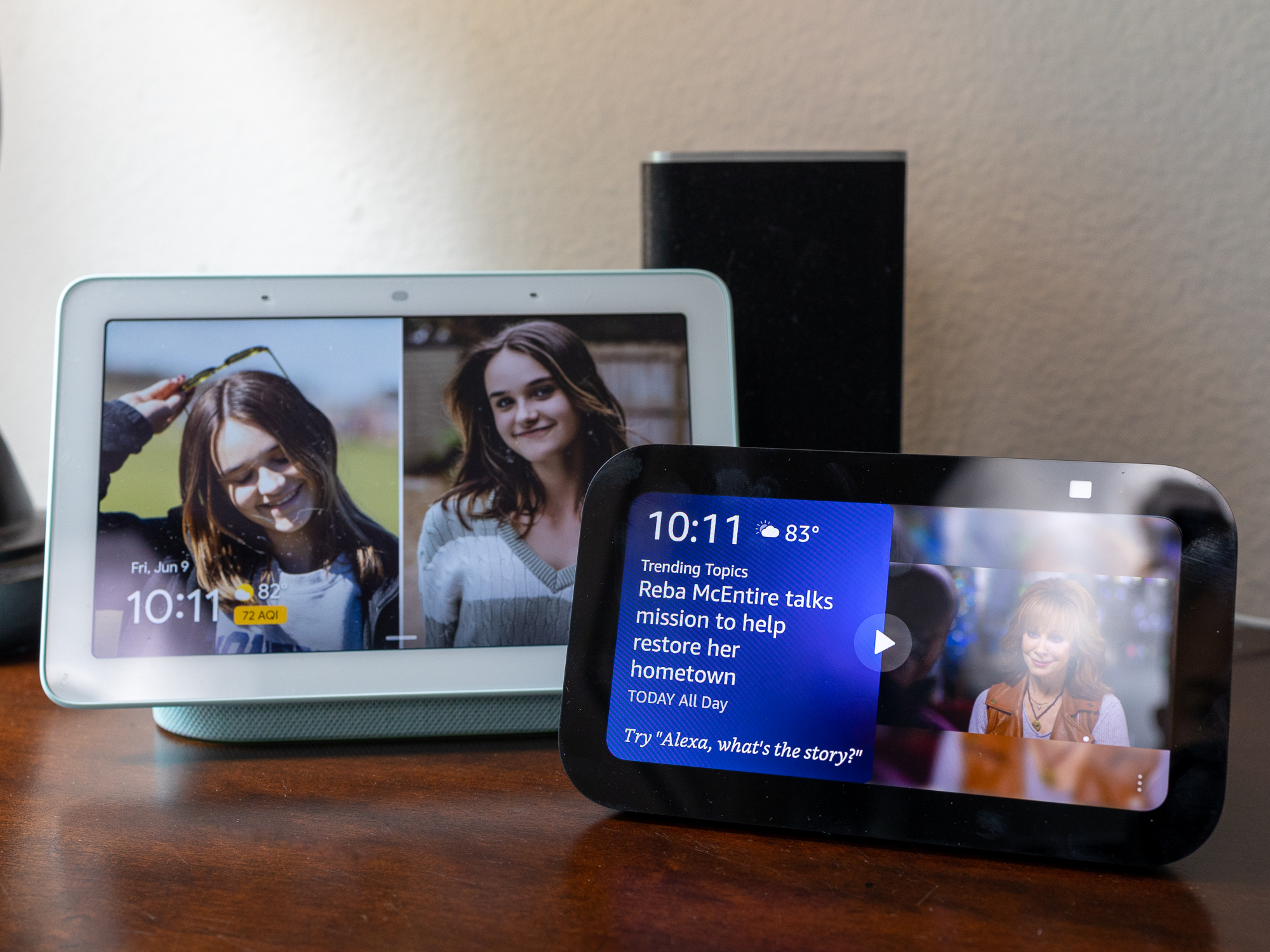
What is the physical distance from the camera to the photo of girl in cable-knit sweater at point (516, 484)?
1.53 feet

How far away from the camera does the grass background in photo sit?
0.46m

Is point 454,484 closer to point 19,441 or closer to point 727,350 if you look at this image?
point 727,350

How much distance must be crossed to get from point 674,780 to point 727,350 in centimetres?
24

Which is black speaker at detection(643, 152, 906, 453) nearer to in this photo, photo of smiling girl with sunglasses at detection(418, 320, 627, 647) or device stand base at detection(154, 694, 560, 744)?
photo of smiling girl with sunglasses at detection(418, 320, 627, 647)

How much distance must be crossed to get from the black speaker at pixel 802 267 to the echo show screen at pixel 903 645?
0.68 ft

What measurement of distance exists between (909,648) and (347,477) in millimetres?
283

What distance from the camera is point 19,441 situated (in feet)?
2.52

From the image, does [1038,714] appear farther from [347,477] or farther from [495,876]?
[347,477]

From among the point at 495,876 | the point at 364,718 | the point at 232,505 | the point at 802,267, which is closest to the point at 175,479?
the point at 232,505

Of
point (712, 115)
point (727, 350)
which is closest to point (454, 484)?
point (727, 350)

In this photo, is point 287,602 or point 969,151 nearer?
point 287,602

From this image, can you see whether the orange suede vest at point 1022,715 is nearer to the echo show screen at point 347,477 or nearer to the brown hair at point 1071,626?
the brown hair at point 1071,626

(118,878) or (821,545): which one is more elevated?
(821,545)

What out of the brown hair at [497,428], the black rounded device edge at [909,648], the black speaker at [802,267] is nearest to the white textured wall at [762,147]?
the black speaker at [802,267]
